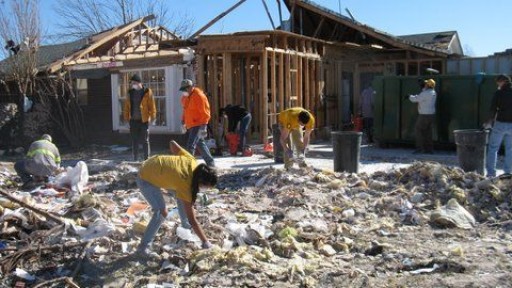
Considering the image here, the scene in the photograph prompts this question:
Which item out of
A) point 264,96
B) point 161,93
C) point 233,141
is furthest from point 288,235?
point 161,93

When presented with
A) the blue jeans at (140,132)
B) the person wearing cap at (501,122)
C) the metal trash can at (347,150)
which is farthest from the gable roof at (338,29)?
the blue jeans at (140,132)

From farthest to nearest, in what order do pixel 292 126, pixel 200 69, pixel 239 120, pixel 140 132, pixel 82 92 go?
pixel 82 92 → pixel 200 69 → pixel 239 120 → pixel 140 132 → pixel 292 126

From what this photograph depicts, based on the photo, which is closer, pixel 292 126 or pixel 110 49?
pixel 292 126

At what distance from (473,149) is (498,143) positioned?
412mm

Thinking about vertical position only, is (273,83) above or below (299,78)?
below

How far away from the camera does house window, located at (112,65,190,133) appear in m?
15.9

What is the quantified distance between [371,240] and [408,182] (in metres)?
2.80

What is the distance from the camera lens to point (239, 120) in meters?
14.1

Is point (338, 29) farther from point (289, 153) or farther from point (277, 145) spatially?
point (289, 153)

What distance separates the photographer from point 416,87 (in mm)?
14305

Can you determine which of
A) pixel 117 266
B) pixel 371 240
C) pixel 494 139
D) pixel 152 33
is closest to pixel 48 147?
pixel 117 266

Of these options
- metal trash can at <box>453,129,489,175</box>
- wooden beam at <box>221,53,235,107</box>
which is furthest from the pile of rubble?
wooden beam at <box>221,53,235,107</box>

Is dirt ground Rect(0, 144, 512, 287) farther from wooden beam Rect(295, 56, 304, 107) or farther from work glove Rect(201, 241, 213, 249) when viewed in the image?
wooden beam Rect(295, 56, 304, 107)

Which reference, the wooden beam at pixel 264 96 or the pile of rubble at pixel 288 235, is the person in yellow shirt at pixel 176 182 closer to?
the pile of rubble at pixel 288 235
